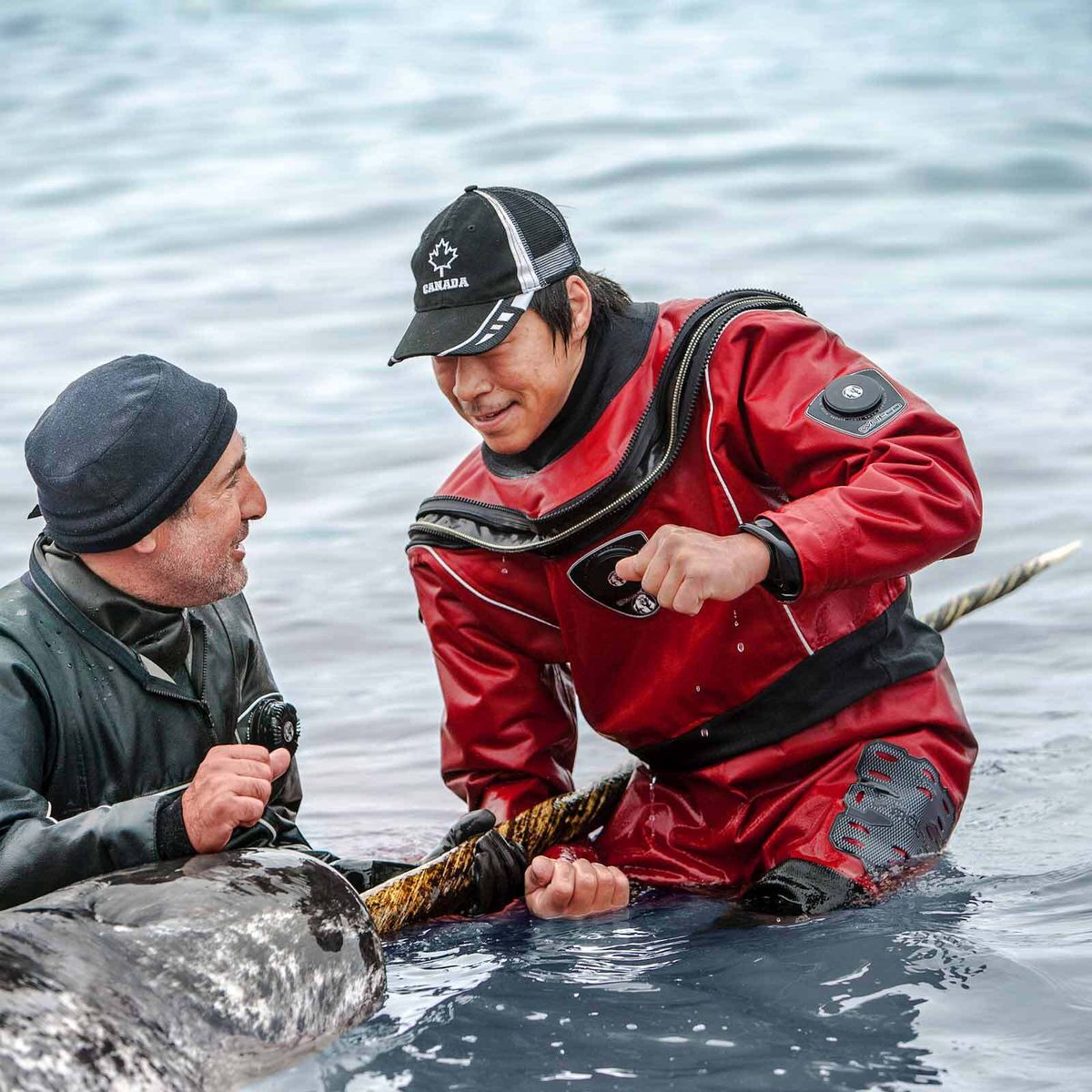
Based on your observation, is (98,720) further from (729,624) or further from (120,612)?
(729,624)

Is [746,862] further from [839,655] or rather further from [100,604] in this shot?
[100,604]

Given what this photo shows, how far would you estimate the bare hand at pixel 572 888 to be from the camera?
13.0ft

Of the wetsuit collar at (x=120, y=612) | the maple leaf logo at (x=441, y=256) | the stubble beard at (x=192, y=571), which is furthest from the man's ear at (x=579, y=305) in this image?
the wetsuit collar at (x=120, y=612)

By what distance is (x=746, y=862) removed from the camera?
430 cm

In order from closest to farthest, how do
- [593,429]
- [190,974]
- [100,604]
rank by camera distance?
1. [190,974]
2. [100,604]
3. [593,429]

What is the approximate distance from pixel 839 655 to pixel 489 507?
865 mm

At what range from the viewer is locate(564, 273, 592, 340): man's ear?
4.15 m

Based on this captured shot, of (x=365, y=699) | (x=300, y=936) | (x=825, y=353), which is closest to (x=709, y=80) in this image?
(x=365, y=699)

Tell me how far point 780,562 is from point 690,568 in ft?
0.80

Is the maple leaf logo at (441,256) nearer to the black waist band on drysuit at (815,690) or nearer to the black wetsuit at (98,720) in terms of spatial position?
the black wetsuit at (98,720)

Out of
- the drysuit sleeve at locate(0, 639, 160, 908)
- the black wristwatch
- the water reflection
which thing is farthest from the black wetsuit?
the black wristwatch

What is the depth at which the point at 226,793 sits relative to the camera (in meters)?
3.30

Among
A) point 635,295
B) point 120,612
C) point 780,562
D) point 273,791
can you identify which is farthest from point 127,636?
point 635,295

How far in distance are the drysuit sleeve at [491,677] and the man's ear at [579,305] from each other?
58 cm
